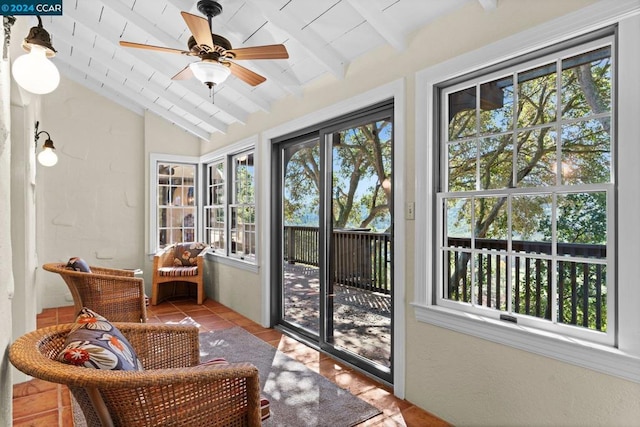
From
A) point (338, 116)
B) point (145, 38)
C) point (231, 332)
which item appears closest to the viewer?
point (338, 116)

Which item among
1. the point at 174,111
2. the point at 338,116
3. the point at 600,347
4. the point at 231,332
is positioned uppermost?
the point at 174,111

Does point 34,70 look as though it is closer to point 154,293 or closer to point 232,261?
point 232,261

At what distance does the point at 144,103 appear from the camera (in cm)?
529

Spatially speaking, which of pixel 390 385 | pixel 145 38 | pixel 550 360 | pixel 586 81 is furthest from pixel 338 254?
pixel 145 38

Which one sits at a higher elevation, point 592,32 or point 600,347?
point 592,32

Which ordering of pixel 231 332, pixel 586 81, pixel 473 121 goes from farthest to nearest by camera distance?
pixel 231 332 < pixel 473 121 < pixel 586 81

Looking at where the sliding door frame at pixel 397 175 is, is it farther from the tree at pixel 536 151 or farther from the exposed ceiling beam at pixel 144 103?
the exposed ceiling beam at pixel 144 103

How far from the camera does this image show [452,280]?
8.02 ft

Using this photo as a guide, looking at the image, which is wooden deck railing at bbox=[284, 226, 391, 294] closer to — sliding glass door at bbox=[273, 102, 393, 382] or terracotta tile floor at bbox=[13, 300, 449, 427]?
sliding glass door at bbox=[273, 102, 393, 382]

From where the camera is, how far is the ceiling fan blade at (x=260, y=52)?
2404 millimetres

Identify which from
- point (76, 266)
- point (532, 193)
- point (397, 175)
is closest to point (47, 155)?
point (76, 266)

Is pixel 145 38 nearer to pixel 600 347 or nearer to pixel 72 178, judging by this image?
pixel 72 178

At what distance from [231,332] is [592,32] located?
3887mm

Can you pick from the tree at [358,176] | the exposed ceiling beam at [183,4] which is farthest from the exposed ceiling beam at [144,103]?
the exposed ceiling beam at [183,4]
